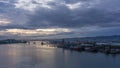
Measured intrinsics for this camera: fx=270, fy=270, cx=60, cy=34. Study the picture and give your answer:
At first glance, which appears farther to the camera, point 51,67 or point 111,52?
point 111,52

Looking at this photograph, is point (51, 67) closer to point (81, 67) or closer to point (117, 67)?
point (81, 67)

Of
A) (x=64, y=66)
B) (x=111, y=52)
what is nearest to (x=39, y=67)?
(x=64, y=66)

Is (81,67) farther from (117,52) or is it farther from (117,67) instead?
(117,52)

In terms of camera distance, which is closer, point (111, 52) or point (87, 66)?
point (87, 66)

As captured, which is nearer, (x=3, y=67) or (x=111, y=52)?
(x=3, y=67)

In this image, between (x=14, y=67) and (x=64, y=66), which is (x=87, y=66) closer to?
(x=64, y=66)

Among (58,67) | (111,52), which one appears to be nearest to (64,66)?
(58,67)

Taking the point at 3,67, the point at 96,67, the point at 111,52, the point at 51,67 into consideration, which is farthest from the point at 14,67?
the point at 111,52
